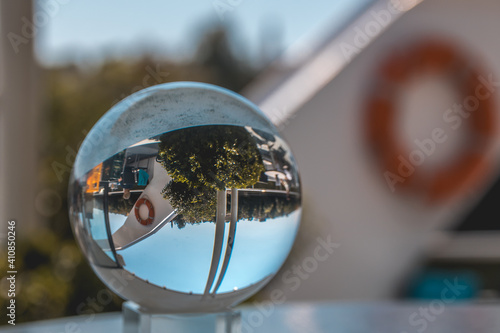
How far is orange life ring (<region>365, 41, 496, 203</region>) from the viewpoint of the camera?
13.6 feet

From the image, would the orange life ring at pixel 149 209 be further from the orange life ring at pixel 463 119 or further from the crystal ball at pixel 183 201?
the orange life ring at pixel 463 119

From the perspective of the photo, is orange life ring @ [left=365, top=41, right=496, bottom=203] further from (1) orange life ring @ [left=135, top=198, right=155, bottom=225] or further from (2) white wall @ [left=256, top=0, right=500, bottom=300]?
(1) orange life ring @ [left=135, top=198, right=155, bottom=225]

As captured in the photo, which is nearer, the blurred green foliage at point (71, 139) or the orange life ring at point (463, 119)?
the blurred green foliage at point (71, 139)

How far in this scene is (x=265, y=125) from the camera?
2.51 ft

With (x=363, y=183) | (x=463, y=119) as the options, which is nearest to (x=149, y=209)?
(x=363, y=183)

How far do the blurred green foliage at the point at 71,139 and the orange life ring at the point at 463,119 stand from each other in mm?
2078

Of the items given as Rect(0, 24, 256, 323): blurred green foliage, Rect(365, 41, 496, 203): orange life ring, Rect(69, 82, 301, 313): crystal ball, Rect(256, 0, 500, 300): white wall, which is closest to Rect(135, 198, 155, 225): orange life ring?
Rect(69, 82, 301, 313): crystal ball

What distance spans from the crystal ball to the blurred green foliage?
1.53 metres

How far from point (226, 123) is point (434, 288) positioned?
11.5 feet

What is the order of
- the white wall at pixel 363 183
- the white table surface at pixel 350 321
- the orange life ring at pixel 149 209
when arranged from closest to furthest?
1. the orange life ring at pixel 149 209
2. the white table surface at pixel 350 321
3. the white wall at pixel 363 183

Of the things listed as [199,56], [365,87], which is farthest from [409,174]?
[199,56]

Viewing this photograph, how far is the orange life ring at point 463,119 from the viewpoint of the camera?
13.6ft

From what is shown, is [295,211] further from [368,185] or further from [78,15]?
[78,15]

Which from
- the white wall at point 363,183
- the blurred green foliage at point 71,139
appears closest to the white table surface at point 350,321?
the blurred green foliage at point 71,139
